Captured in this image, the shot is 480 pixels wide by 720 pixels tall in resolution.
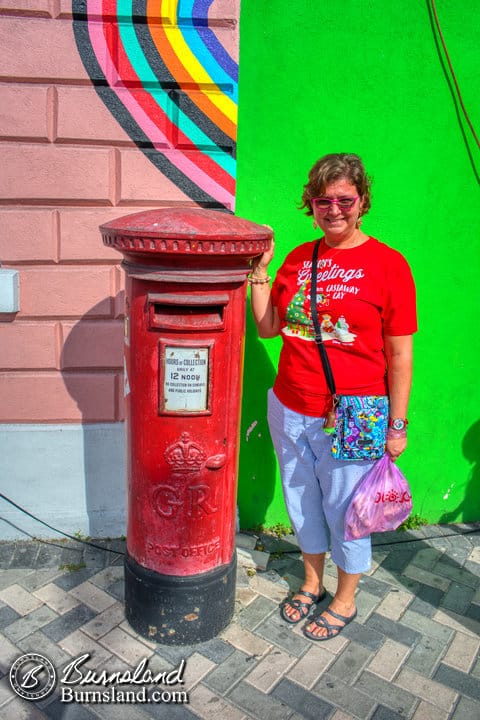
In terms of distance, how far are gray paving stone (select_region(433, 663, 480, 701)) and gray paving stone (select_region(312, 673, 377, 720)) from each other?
36 centimetres

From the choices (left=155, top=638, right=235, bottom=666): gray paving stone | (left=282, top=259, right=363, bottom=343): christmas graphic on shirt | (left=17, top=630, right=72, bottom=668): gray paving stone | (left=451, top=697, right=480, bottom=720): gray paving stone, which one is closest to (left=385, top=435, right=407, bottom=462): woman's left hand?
(left=282, top=259, right=363, bottom=343): christmas graphic on shirt

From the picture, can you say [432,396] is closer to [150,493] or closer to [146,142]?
[150,493]

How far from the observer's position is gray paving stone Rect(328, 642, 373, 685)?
2.68 m

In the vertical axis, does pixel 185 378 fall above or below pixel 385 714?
above

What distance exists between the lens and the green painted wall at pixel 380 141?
322 centimetres

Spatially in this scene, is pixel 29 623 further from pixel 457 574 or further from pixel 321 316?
pixel 457 574

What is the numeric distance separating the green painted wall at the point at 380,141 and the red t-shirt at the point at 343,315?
2.70ft

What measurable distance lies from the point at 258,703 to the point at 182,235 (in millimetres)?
1893

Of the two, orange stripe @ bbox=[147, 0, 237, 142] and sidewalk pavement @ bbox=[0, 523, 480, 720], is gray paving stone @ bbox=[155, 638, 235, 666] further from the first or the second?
orange stripe @ bbox=[147, 0, 237, 142]

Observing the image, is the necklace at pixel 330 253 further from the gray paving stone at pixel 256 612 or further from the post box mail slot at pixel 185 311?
the gray paving stone at pixel 256 612

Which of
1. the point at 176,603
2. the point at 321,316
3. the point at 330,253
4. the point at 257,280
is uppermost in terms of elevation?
the point at 330,253

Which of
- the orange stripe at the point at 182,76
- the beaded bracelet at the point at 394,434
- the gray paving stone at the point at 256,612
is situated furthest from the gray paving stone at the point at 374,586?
the orange stripe at the point at 182,76

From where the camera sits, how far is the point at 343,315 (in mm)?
2557

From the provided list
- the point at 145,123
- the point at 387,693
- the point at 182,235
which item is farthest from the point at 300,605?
the point at 145,123
